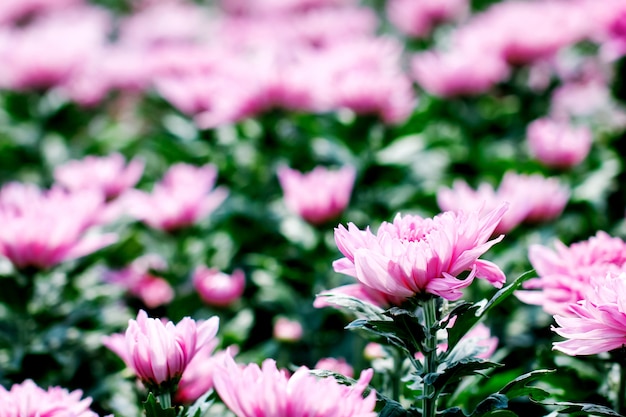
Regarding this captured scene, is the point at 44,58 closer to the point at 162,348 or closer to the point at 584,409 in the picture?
the point at 162,348

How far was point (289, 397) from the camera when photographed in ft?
3.35

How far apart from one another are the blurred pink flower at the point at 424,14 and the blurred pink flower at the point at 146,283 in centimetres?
173

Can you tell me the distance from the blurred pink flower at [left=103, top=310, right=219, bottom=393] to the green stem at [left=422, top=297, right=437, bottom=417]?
1.11ft

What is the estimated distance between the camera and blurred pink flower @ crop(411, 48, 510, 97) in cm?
257

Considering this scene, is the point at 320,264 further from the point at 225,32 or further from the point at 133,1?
the point at 133,1

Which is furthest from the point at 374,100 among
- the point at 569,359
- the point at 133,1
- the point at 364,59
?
the point at 133,1

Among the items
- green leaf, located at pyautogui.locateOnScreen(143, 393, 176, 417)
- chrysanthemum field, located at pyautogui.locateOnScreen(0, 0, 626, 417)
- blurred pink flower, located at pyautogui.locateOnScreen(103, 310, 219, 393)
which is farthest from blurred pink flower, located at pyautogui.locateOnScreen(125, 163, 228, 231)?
green leaf, located at pyautogui.locateOnScreen(143, 393, 176, 417)

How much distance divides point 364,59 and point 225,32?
1.18 metres

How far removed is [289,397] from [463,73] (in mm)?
1788

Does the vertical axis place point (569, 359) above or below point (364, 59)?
below

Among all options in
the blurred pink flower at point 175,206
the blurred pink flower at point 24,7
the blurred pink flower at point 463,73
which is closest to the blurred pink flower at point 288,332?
the blurred pink flower at point 175,206

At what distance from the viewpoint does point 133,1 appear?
482 centimetres

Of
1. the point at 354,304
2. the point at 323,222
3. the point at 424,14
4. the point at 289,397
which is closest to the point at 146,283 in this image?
the point at 323,222

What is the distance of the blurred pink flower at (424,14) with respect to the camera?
335 cm
